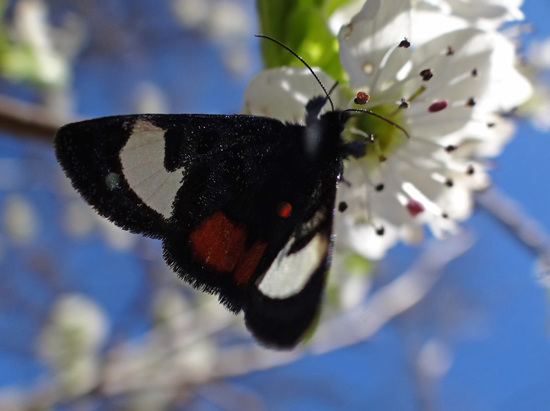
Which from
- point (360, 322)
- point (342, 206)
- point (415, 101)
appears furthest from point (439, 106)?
point (360, 322)

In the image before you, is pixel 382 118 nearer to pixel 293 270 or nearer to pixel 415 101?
pixel 415 101

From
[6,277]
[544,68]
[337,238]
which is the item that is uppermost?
[6,277]

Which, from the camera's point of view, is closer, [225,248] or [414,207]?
[225,248]

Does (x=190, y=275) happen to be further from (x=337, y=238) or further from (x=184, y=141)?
(x=337, y=238)

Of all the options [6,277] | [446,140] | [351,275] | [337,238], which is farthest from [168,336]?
[6,277]

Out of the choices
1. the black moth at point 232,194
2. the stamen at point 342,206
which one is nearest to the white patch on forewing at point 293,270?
the black moth at point 232,194

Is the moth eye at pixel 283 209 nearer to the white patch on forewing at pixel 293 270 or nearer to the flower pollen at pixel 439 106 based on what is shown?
the white patch on forewing at pixel 293 270

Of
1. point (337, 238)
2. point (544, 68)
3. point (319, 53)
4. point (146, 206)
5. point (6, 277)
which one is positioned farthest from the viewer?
point (6, 277)
